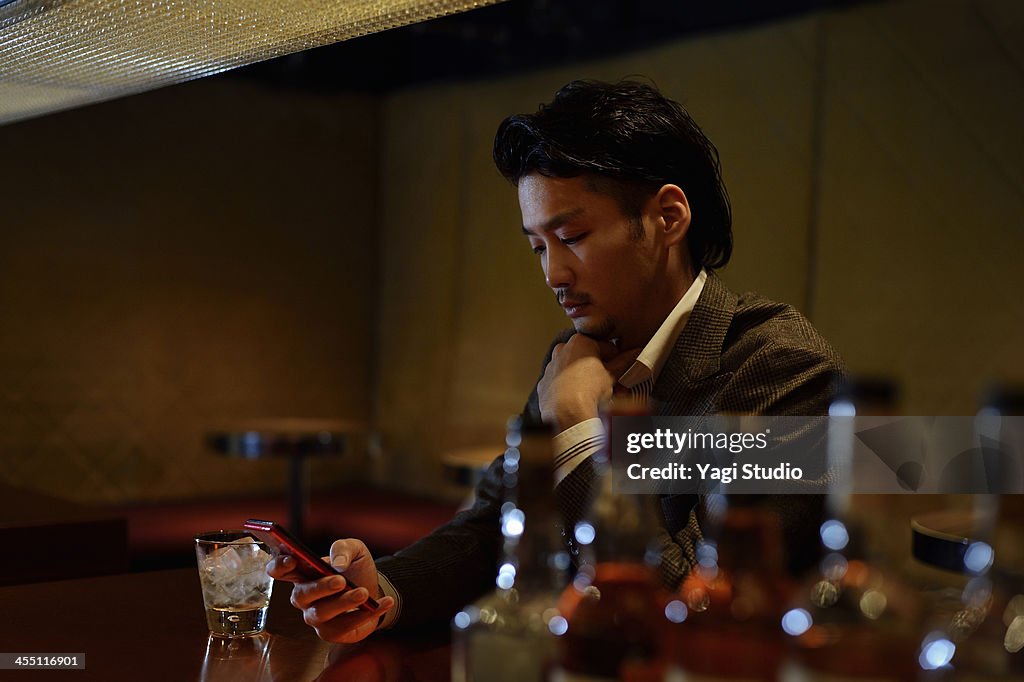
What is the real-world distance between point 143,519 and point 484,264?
74.6 inches

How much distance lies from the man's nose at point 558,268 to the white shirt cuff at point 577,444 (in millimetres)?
297

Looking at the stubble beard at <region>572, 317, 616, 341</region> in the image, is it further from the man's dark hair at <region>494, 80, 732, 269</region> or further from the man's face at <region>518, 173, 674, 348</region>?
the man's dark hair at <region>494, 80, 732, 269</region>

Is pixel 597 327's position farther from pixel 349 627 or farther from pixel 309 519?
pixel 309 519

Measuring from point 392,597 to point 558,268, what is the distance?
0.54 metres

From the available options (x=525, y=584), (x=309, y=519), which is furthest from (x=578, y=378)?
(x=309, y=519)

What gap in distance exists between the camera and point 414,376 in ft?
17.7

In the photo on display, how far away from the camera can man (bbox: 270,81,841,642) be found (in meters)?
1.35

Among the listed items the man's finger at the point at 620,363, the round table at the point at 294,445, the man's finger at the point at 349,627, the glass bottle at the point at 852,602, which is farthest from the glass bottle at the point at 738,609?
the round table at the point at 294,445

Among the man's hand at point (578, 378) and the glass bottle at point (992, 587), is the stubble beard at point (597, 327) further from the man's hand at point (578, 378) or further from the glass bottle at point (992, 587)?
the glass bottle at point (992, 587)

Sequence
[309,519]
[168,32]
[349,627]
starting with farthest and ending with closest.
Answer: [309,519] → [168,32] → [349,627]

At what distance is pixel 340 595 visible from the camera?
3.48ft

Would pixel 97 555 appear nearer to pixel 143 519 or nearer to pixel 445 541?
pixel 445 541

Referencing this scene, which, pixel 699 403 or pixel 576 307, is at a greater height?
pixel 576 307

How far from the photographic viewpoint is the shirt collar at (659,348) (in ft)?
4.81
